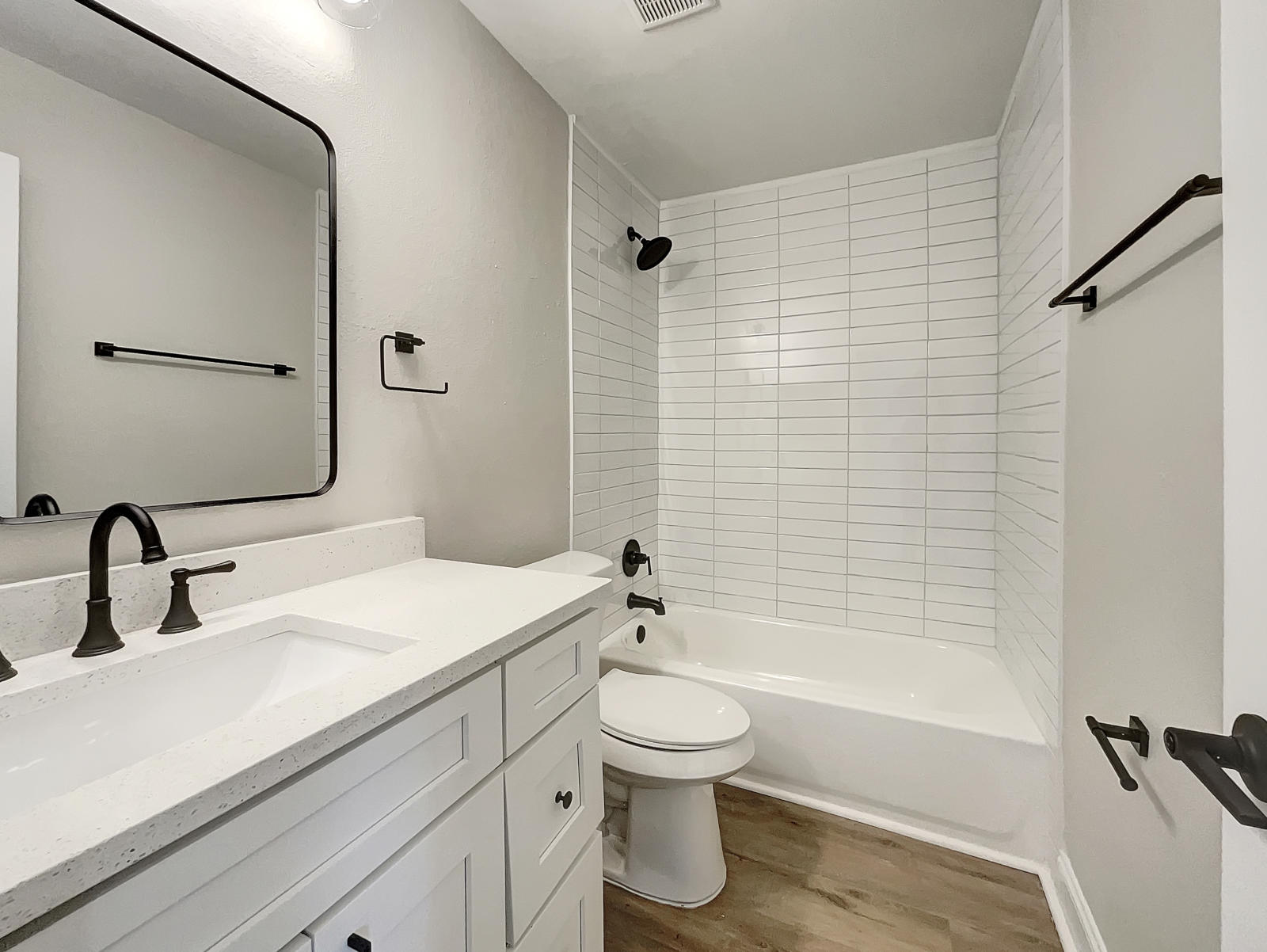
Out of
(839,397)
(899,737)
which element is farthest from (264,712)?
(839,397)

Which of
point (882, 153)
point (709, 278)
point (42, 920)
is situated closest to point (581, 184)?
point (709, 278)

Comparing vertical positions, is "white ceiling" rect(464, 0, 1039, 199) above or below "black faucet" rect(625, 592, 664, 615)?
above

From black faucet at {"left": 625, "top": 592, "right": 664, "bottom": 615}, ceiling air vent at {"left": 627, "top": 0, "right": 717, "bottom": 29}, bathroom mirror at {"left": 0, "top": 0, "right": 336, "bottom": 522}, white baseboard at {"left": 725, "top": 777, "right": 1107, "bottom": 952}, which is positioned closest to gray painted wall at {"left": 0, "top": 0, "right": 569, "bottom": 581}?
bathroom mirror at {"left": 0, "top": 0, "right": 336, "bottom": 522}

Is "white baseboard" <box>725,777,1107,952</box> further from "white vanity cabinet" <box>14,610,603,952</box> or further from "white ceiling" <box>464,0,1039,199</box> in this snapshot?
"white ceiling" <box>464,0,1039,199</box>

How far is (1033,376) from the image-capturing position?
1.70 metres

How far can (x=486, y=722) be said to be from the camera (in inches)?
31.1

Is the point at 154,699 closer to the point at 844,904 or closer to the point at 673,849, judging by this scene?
the point at 673,849

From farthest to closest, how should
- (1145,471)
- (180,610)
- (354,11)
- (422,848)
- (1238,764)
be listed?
(354,11)
(1145,471)
(180,610)
(422,848)
(1238,764)

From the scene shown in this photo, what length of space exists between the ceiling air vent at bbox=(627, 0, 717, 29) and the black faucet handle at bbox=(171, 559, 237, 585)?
1687mm

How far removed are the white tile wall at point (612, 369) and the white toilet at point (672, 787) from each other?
745 millimetres

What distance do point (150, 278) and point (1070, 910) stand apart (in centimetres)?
241

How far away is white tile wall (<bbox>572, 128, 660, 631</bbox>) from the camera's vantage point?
84.7 inches

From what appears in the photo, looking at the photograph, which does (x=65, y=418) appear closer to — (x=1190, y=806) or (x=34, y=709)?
(x=34, y=709)

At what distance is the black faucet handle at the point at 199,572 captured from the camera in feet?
2.78
